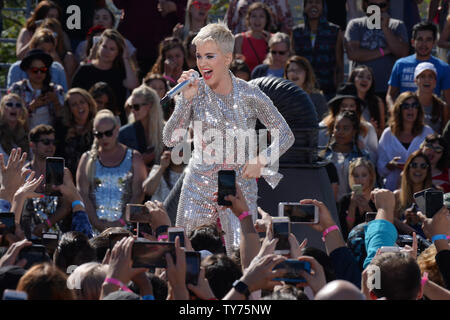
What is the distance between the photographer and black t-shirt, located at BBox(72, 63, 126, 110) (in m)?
9.34

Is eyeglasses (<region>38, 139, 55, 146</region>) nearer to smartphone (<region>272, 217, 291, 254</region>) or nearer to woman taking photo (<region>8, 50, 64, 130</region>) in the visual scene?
woman taking photo (<region>8, 50, 64, 130</region>)

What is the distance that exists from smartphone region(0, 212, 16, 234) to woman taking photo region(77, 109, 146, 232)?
292 centimetres

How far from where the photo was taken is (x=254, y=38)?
388 inches

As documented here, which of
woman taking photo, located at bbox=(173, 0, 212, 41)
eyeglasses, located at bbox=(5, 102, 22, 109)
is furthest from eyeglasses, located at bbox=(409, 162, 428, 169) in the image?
eyeglasses, located at bbox=(5, 102, 22, 109)

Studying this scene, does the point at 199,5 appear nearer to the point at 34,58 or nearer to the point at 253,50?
the point at 253,50

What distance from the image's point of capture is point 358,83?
9.27 meters

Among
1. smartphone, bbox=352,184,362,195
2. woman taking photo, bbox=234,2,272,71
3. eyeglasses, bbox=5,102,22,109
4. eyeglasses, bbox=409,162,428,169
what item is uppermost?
woman taking photo, bbox=234,2,272,71

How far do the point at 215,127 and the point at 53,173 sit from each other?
106cm

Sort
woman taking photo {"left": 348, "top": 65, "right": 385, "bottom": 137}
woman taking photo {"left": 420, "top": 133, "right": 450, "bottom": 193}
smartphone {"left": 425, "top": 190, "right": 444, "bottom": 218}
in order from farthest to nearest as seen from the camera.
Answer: woman taking photo {"left": 348, "top": 65, "right": 385, "bottom": 137}
woman taking photo {"left": 420, "top": 133, "right": 450, "bottom": 193}
smartphone {"left": 425, "top": 190, "right": 444, "bottom": 218}

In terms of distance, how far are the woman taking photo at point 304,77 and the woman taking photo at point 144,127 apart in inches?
55.3

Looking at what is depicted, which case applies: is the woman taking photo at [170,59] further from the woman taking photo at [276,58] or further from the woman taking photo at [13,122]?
the woman taking photo at [13,122]

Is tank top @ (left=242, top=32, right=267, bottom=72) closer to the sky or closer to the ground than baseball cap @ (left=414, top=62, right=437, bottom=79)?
closer to the sky

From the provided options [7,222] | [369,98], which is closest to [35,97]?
[369,98]
